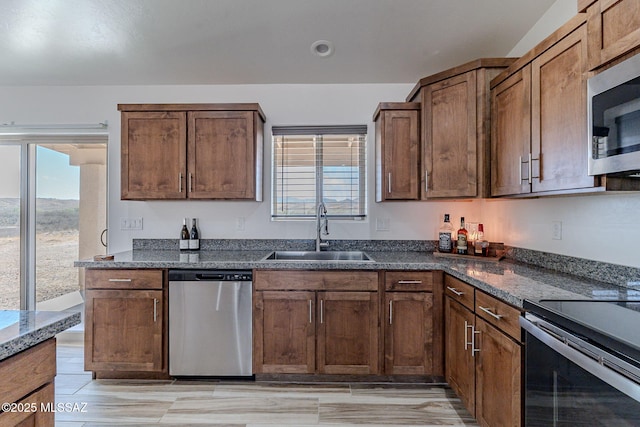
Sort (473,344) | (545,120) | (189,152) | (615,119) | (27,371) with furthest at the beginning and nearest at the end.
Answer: (189,152)
(473,344)
(545,120)
(615,119)
(27,371)

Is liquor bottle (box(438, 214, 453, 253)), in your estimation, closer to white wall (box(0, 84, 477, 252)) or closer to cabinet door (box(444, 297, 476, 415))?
white wall (box(0, 84, 477, 252))

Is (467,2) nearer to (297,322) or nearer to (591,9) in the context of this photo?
(591,9)

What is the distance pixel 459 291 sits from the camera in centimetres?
193

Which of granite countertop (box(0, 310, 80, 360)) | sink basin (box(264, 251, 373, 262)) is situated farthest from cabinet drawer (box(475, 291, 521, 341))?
granite countertop (box(0, 310, 80, 360))

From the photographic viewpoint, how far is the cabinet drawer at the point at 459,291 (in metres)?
1.79

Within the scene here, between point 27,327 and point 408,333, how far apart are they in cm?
200

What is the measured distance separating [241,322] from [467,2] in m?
2.54

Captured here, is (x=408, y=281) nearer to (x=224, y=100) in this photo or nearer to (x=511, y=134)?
(x=511, y=134)

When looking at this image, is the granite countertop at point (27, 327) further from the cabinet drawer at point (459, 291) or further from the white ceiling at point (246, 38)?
the white ceiling at point (246, 38)

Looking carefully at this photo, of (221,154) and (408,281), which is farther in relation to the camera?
(221,154)

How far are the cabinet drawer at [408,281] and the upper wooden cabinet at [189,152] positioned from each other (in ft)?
4.19

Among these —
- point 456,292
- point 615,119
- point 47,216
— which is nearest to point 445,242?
point 456,292

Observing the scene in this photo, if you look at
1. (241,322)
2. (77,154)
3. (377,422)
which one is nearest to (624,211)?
(377,422)

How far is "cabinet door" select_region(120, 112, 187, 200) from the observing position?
2.59 meters
